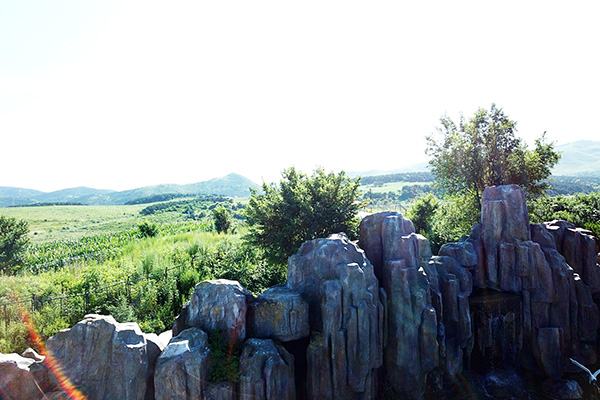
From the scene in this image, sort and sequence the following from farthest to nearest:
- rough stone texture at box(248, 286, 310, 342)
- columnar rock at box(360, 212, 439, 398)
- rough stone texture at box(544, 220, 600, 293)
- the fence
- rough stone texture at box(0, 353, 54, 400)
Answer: the fence < rough stone texture at box(544, 220, 600, 293) < columnar rock at box(360, 212, 439, 398) < rough stone texture at box(248, 286, 310, 342) < rough stone texture at box(0, 353, 54, 400)

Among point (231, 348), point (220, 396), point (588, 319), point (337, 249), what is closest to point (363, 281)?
point (337, 249)

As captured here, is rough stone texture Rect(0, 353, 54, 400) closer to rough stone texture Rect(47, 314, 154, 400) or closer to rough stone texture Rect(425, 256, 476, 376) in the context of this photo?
rough stone texture Rect(47, 314, 154, 400)

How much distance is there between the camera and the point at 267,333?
28.6 ft

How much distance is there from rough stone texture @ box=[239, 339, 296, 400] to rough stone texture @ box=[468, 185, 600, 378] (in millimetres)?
8020

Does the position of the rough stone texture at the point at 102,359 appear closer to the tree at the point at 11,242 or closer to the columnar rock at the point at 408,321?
the columnar rock at the point at 408,321

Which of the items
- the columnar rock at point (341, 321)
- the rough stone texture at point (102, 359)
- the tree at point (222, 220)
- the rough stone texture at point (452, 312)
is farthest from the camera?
the tree at point (222, 220)

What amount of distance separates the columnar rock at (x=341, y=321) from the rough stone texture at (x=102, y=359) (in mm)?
4272

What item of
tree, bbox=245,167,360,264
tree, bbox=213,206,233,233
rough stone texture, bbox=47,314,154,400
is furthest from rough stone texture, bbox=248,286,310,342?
tree, bbox=213,206,233,233

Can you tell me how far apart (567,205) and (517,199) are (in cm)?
1977

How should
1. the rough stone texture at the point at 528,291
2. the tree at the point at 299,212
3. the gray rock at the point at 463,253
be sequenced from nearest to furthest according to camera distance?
the rough stone texture at the point at 528,291 → the gray rock at the point at 463,253 → the tree at the point at 299,212

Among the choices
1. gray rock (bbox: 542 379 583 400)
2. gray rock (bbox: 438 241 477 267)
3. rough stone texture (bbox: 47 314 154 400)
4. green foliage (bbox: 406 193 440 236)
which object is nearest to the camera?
rough stone texture (bbox: 47 314 154 400)

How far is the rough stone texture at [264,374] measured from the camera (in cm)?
754

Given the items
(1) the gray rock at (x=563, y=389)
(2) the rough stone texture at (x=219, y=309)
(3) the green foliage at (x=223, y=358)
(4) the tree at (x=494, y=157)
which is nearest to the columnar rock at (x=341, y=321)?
(2) the rough stone texture at (x=219, y=309)

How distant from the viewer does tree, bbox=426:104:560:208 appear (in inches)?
845
